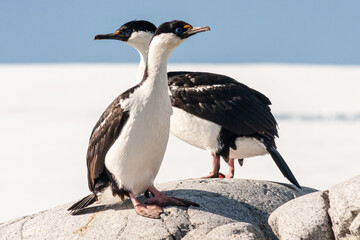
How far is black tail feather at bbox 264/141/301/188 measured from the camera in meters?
10.5

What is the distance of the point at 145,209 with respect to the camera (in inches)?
355

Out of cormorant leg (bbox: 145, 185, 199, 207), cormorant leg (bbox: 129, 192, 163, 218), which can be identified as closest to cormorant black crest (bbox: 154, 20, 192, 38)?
cormorant leg (bbox: 145, 185, 199, 207)

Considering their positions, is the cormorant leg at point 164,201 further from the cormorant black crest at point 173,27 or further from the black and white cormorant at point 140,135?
the cormorant black crest at point 173,27

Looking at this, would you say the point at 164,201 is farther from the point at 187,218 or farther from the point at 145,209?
the point at 187,218

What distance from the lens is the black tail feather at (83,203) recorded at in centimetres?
949

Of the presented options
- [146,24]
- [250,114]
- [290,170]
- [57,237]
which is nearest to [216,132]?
[250,114]

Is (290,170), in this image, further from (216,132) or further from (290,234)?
(290,234)

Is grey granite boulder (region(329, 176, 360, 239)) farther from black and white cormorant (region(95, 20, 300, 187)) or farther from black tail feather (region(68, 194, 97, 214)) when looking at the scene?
black tail feather (region(68, 194, 97, 214))

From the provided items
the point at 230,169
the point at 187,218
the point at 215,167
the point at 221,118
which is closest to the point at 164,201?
the point at 187,218

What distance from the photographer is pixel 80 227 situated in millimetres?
9312

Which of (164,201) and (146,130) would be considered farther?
(164,201)

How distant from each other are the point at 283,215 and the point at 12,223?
4323mm

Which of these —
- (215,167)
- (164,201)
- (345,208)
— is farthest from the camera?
(215,167)

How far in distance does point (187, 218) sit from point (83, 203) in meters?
1.59
